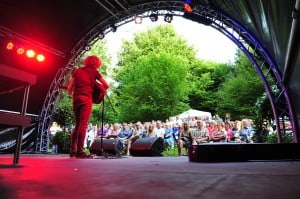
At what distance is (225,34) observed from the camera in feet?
28.0

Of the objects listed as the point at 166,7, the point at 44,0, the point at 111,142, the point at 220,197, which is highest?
the point at 166,7

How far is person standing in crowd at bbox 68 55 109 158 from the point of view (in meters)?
4.36

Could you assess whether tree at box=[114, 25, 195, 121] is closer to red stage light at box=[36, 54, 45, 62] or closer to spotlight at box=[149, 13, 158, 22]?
spotlight at box=[149, 13, 158, 22]

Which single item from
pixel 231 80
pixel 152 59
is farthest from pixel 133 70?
pixel 231 80

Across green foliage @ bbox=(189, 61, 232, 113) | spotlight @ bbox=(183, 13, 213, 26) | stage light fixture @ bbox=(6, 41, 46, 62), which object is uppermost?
green foliage @ bbox=(189, 61, 232, 113)

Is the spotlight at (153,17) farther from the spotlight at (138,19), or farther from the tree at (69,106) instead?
the tree at (69,106)

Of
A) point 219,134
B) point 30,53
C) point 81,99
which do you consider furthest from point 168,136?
point 81,99

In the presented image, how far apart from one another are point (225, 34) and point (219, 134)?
3.04m

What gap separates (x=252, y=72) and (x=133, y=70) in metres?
8.25

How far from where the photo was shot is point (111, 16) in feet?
31.7

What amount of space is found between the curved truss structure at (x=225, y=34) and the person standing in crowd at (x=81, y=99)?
4360mm

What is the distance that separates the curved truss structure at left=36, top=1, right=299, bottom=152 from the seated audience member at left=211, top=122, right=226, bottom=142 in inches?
66.1

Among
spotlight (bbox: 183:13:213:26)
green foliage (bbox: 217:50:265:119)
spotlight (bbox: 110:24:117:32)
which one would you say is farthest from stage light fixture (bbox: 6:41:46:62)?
green foliage (bbox: 217:50:265:119)

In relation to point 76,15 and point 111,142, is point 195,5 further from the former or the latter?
point 111,142
